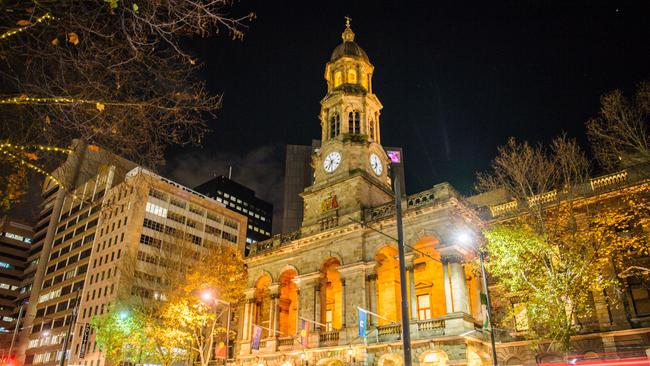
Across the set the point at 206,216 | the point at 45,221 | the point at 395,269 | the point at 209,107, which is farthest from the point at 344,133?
the point at 45,221

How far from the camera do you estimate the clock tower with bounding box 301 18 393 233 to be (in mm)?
37000

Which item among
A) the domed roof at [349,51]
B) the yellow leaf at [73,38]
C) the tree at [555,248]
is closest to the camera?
the yellow leaf at [73,38]

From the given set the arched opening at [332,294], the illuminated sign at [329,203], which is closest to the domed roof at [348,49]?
the illuminated sign at [329,203]

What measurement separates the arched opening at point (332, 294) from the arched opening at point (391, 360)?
754cm

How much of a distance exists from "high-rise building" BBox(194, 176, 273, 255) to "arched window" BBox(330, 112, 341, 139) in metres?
97.7

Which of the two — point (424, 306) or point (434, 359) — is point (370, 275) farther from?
point (434, 359)

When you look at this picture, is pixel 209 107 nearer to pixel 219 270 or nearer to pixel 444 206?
pixel 444 206

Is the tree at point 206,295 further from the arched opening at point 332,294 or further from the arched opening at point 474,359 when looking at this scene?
the arched opening at point 474,359

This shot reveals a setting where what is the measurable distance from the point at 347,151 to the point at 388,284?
11.9 m

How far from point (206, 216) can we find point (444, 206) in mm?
60793

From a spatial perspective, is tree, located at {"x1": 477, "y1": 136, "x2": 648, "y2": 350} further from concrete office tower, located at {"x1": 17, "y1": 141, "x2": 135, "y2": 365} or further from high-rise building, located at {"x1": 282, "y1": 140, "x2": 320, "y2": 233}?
concrete office tower, located at {"x1": 17, "y1": 141, "x2": 135, "y2": 365}

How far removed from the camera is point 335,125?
140 ft

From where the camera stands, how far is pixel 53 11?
27.8 ft

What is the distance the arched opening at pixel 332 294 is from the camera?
36.1m
